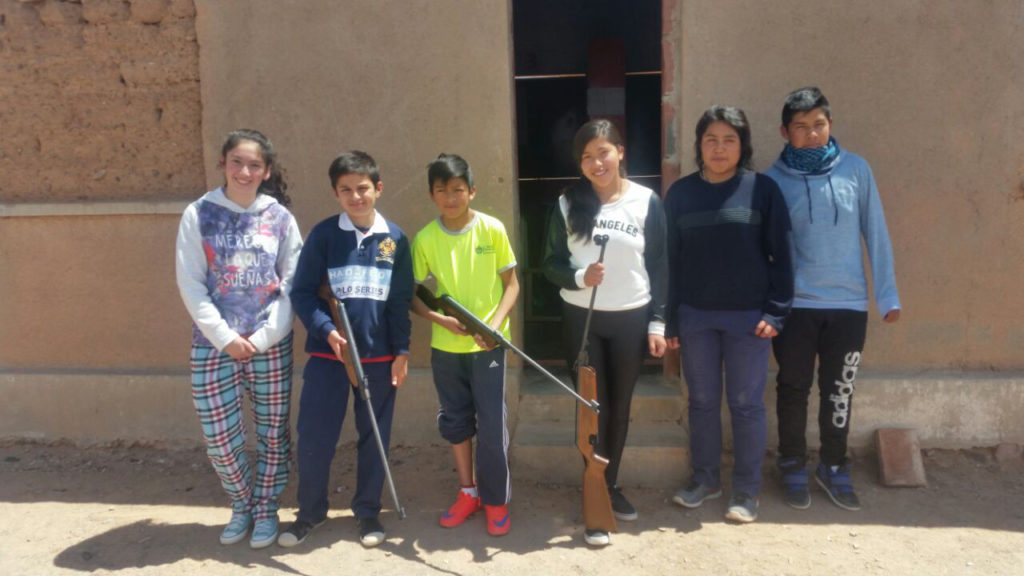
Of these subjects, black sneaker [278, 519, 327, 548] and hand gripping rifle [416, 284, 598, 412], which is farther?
black sneaker [278, 519, 327, 548]

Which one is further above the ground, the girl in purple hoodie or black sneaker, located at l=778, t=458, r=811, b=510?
the girl in purple hoodie

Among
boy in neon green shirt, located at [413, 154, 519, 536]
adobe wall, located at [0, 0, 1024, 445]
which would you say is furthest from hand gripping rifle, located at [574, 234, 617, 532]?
adobe wall, located at [0, 0, 1024, 445]

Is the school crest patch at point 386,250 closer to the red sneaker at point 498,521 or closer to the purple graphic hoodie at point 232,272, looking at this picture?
the purple graphic hoodie at point 232,272

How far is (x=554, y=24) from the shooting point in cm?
710

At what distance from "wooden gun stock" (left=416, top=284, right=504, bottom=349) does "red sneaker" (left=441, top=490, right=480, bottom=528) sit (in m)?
0.77

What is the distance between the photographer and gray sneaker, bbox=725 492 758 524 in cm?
319

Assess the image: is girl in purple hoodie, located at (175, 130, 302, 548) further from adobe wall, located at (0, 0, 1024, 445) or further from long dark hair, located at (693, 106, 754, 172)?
long dark hair, located at (693, 106, 754, 172)

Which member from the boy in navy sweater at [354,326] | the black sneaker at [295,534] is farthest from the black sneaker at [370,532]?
the black sneaker at [295,534]

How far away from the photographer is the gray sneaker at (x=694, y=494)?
3.32 meters

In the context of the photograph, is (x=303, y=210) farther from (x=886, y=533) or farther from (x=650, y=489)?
(x=886, y=533)

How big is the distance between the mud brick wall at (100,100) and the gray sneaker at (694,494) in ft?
9.82

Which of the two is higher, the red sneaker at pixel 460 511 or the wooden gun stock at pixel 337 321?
the wooden gun stock at pixel 337 321

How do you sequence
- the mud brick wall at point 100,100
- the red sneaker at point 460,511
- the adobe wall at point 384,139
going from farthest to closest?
1. the mud brick wall at point 100,100
2. the adobe wall at point 384,139
3. the red sneaker at point 460,511

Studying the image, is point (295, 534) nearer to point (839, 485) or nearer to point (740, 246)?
point (740, 246)
